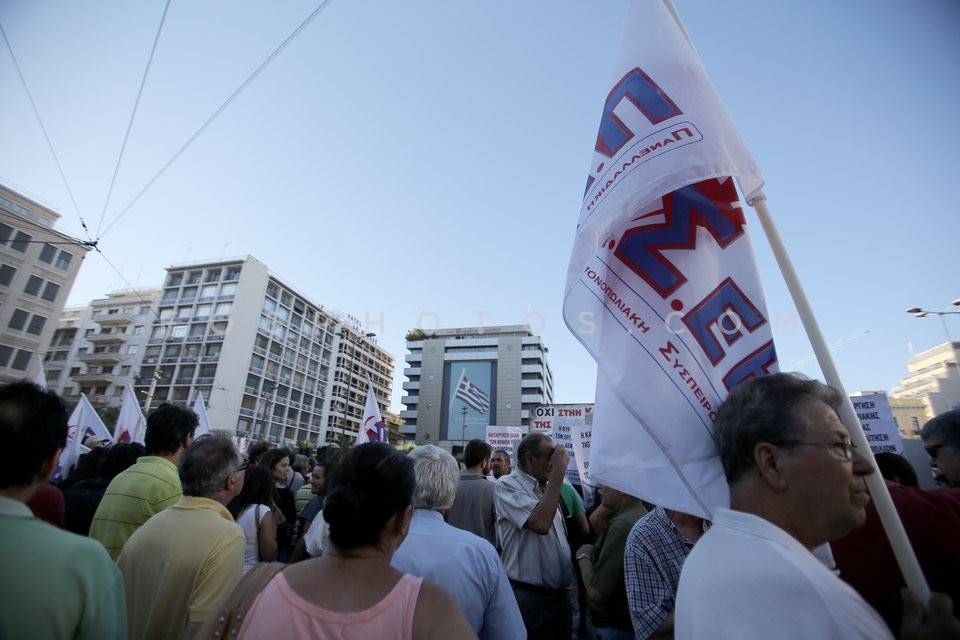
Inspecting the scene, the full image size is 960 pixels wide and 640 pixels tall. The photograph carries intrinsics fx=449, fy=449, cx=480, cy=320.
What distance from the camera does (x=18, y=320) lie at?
3428 cm

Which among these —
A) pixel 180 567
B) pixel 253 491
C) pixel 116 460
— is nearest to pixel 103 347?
pixel 116 460

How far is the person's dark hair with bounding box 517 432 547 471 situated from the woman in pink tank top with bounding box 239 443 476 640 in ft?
7.21

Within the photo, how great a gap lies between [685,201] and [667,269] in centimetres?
32

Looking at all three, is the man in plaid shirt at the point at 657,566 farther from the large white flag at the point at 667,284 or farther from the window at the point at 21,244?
the window at the point at 21,244

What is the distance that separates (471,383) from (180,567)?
71.5m

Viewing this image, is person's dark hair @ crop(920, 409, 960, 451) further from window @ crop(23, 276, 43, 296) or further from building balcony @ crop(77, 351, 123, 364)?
building balcony @ crop(77, 351, 123, 364)

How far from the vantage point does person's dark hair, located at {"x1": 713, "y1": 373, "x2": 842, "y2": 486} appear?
1296 millimetres

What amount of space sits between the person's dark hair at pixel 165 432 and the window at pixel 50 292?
1800 inches

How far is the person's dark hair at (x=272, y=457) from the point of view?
491 centimetres

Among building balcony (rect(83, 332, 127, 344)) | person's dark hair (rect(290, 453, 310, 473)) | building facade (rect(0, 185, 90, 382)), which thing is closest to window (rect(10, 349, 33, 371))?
building facade (rect(0, 185, 90, 382))

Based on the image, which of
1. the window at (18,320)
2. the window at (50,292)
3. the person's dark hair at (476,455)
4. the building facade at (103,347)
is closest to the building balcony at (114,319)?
the building facade at (103,347)

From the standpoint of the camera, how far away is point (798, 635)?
3.09ft

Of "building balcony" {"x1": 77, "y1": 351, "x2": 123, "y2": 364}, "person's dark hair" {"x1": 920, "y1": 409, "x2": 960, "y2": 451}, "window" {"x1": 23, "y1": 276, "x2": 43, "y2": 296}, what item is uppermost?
"window" {"x1": 23, "y1": 276, "x2": 43, "y2": 296}

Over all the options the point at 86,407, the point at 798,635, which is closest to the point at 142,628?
the point at 798,635
